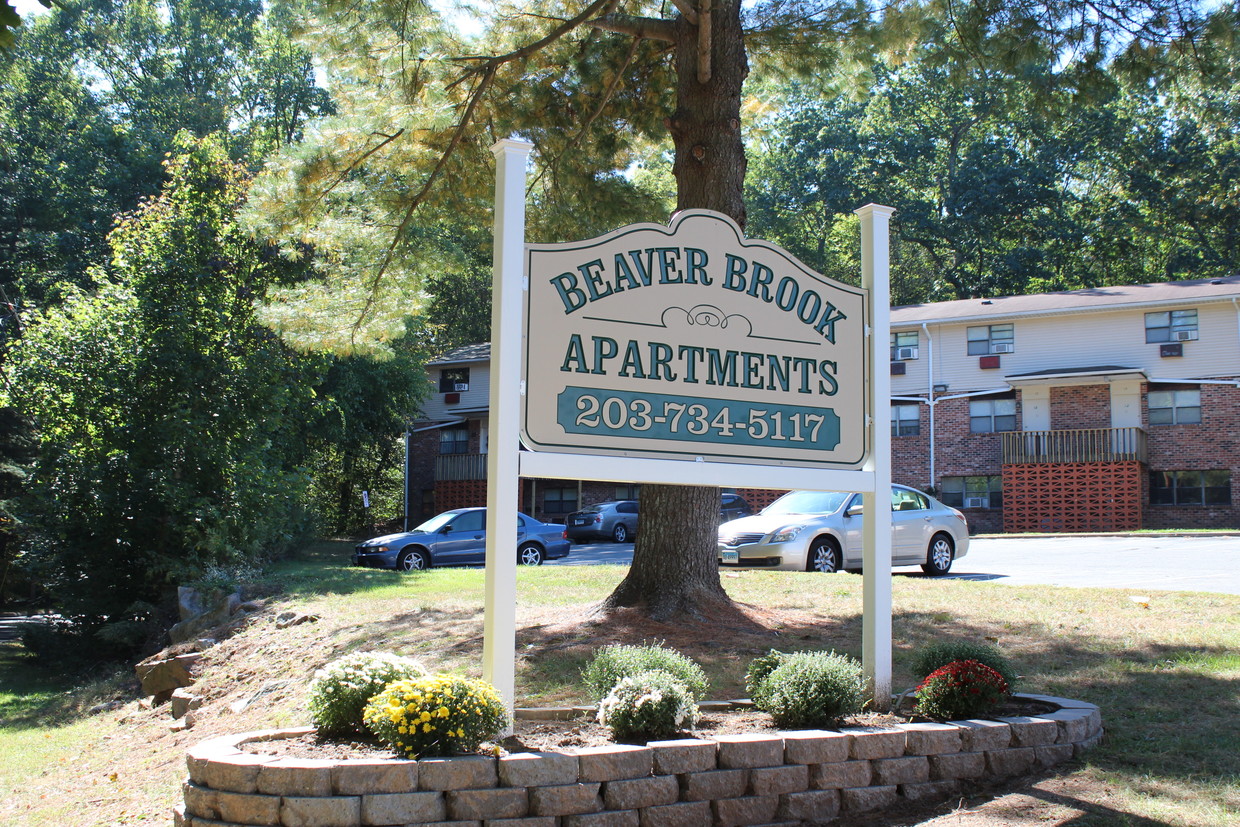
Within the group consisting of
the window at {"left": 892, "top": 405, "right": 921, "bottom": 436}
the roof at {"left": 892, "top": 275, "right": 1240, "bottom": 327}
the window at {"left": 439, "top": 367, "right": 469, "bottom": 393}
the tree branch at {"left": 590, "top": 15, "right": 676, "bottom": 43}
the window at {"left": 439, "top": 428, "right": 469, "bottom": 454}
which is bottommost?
the window at {"left": 439, "top": 428, "right": 469, "bottom": 454}

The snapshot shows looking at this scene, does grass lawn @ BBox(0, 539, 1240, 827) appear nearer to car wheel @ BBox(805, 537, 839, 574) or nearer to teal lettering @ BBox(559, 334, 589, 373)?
car wheel @ BBox(805, 537, 839, 574)

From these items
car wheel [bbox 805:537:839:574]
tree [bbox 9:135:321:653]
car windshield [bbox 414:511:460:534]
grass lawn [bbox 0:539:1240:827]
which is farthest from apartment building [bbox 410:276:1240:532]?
tree [bbox 9:135:321:653]

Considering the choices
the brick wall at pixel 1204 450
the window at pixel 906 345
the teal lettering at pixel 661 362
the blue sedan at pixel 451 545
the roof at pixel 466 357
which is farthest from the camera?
the roof at pixel 466 357

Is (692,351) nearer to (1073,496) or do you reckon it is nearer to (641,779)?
(641,779)

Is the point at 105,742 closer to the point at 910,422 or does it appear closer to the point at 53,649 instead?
the point at 53,649

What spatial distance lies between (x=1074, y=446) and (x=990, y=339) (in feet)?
15.2

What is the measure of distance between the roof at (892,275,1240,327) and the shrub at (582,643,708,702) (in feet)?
94.9

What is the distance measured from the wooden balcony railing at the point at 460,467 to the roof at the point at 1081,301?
15.1 m

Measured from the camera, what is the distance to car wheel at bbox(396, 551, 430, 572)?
65.7ft

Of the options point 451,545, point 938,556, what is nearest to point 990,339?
point 938,556

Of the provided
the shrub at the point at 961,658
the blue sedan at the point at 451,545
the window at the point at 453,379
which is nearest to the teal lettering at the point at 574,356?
the shrub at the point at 961,658

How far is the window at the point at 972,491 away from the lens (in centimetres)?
3152

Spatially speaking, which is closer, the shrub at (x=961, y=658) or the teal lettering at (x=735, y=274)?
the teal lettering at (x=735, y=274)

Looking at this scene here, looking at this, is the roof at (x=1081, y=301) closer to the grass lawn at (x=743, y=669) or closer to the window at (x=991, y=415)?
the window at (x=991, y=415)
